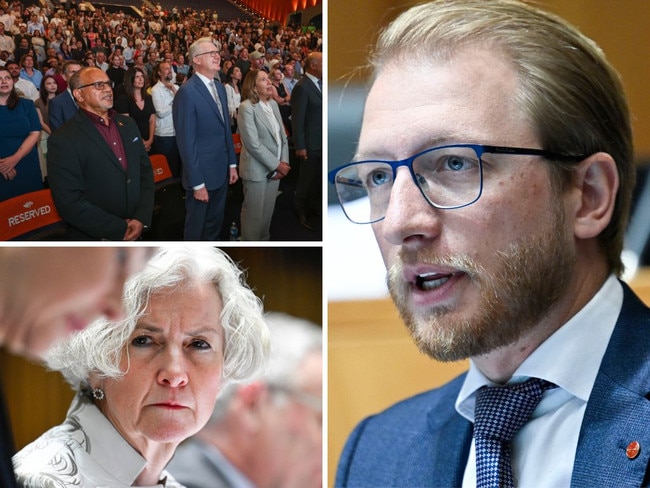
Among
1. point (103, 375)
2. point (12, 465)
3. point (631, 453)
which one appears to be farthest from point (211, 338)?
point (631, 453)

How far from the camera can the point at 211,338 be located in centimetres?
232

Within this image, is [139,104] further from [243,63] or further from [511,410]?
[511,410]

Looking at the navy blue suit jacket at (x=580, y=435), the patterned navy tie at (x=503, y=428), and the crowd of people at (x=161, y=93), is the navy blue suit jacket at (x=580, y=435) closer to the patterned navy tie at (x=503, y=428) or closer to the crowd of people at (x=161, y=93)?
the patterned navy tie at (x=503, y=428)

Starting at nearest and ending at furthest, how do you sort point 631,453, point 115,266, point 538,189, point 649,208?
point 631,453 → point 538,189 → point 649,208 → point 115,266

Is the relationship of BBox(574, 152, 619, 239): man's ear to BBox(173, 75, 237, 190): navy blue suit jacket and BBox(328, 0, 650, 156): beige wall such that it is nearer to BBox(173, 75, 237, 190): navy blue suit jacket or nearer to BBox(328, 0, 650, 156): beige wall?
BBox(328, 0, 650, 156): beige wall

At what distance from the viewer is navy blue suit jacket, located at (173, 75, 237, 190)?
2346 mm

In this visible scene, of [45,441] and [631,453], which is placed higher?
[631,453]

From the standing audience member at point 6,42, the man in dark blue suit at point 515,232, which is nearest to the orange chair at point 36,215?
the standing audience member at point 6,42

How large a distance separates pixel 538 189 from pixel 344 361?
79cm

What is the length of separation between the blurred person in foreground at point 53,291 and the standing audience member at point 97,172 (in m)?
0.06

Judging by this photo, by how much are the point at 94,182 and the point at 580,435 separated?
1462 millimetres

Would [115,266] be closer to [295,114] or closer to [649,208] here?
[295,114]

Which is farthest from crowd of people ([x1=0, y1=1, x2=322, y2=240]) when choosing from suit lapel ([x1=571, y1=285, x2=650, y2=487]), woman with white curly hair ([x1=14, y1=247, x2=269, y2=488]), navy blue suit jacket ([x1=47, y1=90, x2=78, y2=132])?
suit lapel ([x1=571, y1=285, x2=650, y2=487])

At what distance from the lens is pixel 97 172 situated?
92.4 inches
